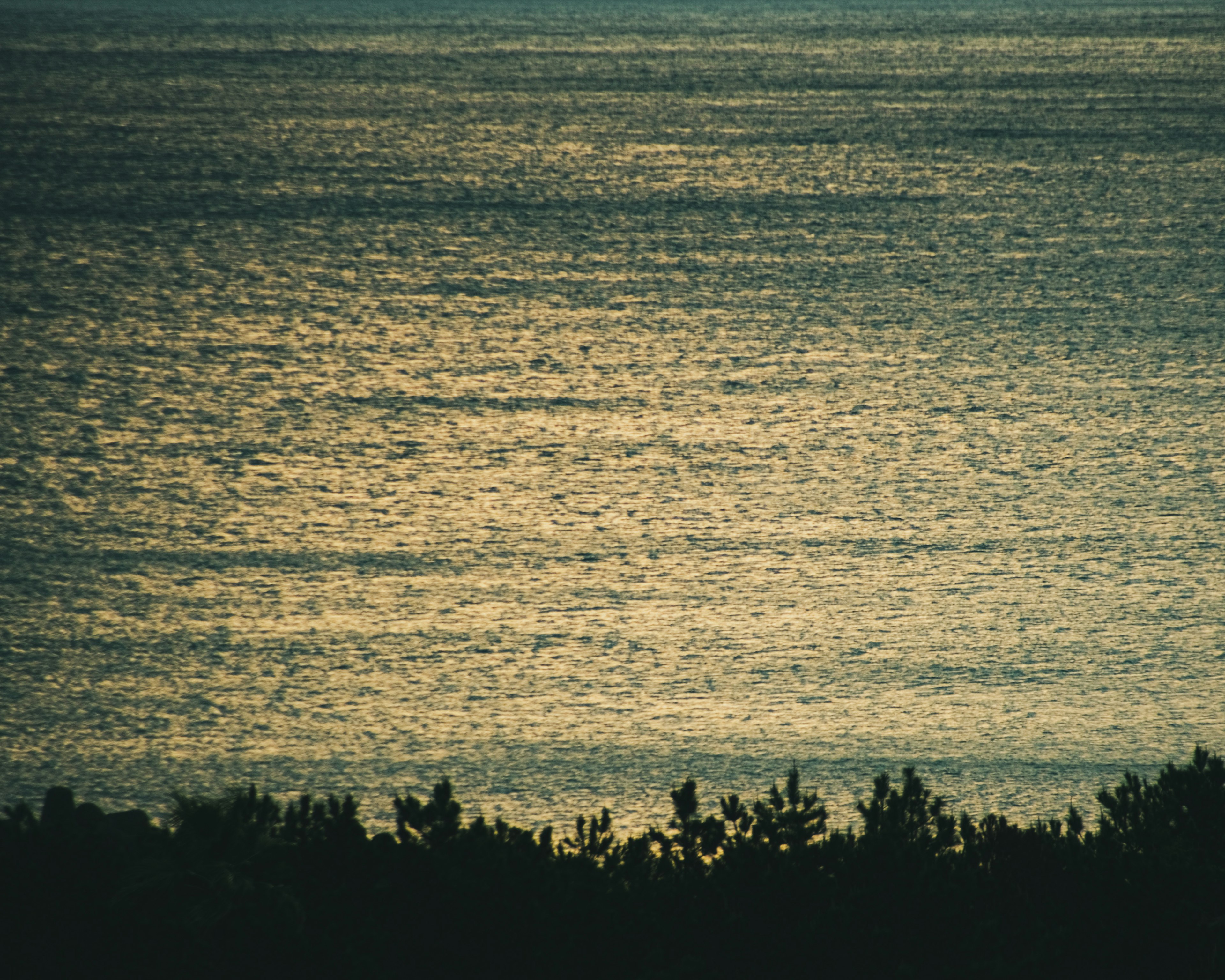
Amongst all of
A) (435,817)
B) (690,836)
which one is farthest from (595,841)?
(435,817)

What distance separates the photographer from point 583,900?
5.64ft

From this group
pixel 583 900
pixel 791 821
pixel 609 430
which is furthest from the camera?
pixel 609 430

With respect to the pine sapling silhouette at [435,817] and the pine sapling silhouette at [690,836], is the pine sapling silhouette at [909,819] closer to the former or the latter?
the pine sapling silhouette at [690,836]

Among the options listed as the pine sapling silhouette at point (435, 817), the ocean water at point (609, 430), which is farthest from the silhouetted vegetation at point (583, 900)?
the ocean water at point (609, 430)

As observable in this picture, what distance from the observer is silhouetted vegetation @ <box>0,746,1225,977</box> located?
62.7 inches

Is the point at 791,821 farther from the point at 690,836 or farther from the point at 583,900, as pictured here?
the point at 583,900

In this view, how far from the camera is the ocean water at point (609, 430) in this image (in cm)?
282

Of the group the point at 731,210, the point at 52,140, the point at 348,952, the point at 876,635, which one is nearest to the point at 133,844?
the point at 348,952

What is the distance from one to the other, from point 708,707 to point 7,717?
1.76 metres

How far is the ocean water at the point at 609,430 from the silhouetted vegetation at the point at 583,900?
0.80 m

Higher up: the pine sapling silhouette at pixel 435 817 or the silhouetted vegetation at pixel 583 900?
the pine sapling silhouette at pixel 435 817

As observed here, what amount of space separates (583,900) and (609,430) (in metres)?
2.46

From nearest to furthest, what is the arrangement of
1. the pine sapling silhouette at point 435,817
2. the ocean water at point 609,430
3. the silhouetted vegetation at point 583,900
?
the silhouetted vegetation at point 583,900 → the pine sapling silhouette at point 435,817 → the ocean water at point 609,430

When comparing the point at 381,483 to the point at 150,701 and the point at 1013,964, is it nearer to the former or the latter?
the point at 150,701
